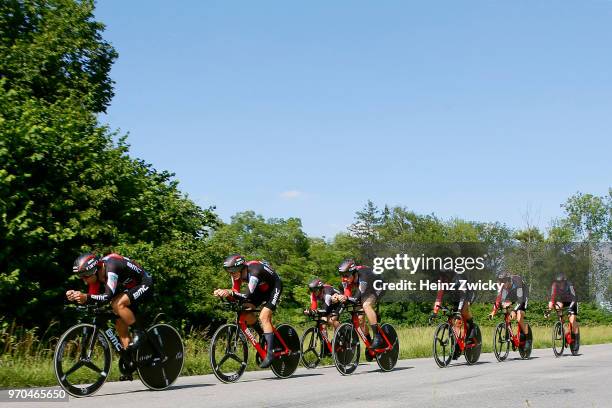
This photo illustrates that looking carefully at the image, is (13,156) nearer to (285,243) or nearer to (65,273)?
(65,273)

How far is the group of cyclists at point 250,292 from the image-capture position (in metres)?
9.61

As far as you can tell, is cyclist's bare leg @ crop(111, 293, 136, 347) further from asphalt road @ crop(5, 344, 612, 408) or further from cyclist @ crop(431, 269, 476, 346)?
cyclist @ crop(431, 269, 476, 346)

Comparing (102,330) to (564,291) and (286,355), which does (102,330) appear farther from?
(564,291)

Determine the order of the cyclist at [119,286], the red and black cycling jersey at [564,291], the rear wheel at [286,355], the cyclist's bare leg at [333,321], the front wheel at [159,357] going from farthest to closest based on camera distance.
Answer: the red and black cycling jersey at [564,291] < the cyclist's bare leg at [333,321] < the rear wheel at [286,355] < the front wheel at [159,357] < the cyclist at [119,286]

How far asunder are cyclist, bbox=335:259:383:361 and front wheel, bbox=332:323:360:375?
1.14 ft

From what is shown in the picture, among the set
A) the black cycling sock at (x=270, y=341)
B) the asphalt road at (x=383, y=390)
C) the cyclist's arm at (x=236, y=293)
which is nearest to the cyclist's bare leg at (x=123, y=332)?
the asphalt road at (x=383, y=390)

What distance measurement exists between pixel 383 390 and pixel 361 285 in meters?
3.13

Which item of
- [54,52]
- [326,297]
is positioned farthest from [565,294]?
[54,52]

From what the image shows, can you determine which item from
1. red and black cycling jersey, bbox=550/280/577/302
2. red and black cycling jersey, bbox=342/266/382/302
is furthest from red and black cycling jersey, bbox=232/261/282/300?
red and black cycling jersey, bbox=550/280/577/302

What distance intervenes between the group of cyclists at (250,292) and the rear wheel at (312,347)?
418 mm

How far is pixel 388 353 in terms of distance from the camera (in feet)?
47.0

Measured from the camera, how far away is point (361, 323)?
14.1m

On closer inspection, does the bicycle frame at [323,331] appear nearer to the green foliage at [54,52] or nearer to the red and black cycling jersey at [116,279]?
the red and black cycling jersey at [116,279]

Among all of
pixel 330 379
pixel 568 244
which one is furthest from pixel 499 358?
pixel 568 244
